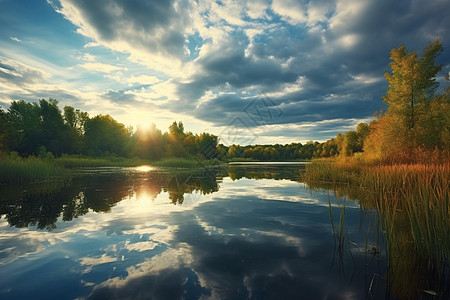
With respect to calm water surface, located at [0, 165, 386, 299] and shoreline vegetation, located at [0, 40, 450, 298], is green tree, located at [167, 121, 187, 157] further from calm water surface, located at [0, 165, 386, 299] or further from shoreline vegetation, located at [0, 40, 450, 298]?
calm water surface, located at [0, 165, 386, 299]

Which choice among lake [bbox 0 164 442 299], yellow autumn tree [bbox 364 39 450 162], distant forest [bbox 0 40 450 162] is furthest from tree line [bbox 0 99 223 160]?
yellow autumn tree [bbox 364 39 450 162]

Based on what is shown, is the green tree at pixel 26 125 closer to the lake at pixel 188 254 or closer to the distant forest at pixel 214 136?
the distant forest at pixel 214 136

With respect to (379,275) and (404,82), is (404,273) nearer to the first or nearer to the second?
(379,275)

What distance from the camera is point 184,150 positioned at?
69688 mm

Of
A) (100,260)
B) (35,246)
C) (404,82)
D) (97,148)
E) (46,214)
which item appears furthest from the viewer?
(97,148)

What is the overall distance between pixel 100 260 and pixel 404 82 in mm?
31150

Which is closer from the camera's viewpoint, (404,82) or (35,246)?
(35,246)

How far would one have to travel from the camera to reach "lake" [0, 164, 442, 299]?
3.83m

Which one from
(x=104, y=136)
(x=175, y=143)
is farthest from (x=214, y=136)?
(x=104, y=136)

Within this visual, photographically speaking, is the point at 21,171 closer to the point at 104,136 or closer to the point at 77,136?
the point at 77,136

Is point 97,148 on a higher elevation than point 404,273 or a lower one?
higher

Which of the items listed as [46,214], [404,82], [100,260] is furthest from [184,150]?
[100,260]

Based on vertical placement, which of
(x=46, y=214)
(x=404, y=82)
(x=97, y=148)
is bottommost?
(x=46, y=214)

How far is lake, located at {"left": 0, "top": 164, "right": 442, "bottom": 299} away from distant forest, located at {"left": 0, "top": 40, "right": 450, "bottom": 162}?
13731 mm
